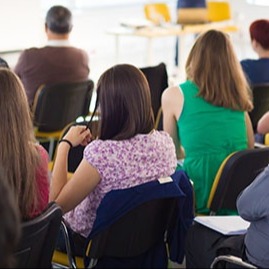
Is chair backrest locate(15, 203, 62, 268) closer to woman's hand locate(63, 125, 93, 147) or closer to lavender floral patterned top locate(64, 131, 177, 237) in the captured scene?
lavender floral patterned top locate(64, 131, 177, 237)

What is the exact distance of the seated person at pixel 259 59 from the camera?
4.09 meters

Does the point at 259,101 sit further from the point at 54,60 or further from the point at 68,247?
the point at 68,247

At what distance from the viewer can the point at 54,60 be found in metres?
4.25

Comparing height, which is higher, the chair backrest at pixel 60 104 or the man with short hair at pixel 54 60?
the man with short hair at pixel 54 60

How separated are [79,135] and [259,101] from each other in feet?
4.97

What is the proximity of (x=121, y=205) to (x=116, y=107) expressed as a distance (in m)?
0.38

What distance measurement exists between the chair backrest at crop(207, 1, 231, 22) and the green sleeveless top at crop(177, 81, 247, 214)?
553 centimetres

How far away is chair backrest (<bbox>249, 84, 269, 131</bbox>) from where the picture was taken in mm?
3725

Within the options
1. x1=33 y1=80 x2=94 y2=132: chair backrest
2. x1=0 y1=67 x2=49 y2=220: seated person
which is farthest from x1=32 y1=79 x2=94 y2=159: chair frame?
x1=0 y1=67 x2=49 y2=220: seated person

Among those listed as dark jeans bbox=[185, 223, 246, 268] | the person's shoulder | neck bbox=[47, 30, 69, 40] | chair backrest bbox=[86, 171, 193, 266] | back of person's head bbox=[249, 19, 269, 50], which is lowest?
dark jeans bbox=[185, 223, 246, 268]

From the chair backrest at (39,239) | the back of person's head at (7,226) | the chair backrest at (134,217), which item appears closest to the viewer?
the back of person's head at (7,226)

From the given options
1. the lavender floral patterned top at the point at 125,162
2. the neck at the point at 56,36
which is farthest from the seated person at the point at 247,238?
the neck at the point at 56,36

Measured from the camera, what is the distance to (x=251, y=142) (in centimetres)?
326

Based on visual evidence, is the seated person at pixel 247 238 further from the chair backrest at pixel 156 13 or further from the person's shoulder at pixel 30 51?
the chair backrest at pixel 156 13
